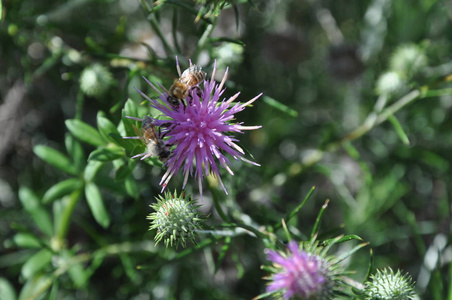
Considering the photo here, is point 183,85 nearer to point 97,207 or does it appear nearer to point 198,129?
point 198,129

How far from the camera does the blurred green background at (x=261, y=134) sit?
369cm

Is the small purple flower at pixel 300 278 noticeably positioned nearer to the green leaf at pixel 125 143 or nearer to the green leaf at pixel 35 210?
the green leaf at pixel 125 143

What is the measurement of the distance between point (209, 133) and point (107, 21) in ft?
10.4

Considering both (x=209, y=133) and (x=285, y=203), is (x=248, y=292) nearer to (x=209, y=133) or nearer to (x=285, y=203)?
(x=285, y=203)

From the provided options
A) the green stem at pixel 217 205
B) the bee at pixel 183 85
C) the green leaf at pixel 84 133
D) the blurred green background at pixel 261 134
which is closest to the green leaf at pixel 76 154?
the blurred green background at pixel 261 134

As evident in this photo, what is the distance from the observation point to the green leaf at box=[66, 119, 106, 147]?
2785mm

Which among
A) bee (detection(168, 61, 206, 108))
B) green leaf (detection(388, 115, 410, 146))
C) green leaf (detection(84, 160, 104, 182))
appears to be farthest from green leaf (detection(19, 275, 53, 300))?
green leaf (detection(388, 115, 410, 146))

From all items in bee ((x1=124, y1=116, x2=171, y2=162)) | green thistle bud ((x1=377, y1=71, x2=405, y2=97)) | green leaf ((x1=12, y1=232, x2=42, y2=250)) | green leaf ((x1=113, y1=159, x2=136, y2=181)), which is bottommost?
green leaf ((x1=12, y1=232, x2=42, y2=250))

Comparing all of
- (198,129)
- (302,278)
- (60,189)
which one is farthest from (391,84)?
(60,189)

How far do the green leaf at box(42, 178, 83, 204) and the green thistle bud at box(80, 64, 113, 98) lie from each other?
70 centimetres

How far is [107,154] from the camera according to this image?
261 centimetres

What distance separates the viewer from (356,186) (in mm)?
5156

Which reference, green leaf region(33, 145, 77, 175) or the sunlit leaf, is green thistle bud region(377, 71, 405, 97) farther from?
the sunlit leaf

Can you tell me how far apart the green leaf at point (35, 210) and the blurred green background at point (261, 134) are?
12mm
